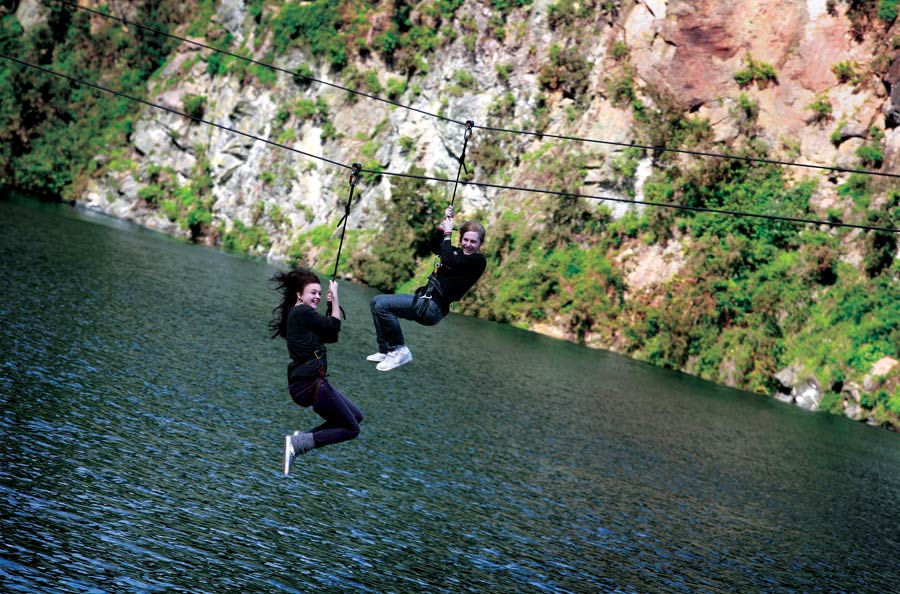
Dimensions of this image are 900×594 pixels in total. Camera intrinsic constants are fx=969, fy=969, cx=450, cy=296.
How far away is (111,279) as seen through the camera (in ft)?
143

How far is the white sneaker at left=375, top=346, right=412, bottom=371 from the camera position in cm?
1479

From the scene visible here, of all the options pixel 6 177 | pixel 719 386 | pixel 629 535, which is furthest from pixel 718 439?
pixel 6 177

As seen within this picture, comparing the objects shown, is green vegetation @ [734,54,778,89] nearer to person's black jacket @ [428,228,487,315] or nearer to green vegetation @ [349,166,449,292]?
green vegetation @ [349,166,449,292]

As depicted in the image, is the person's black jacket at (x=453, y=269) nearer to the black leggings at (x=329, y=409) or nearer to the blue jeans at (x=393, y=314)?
the blue jeans at (x=393, y=314)

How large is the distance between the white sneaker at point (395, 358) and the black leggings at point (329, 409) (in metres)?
0.88

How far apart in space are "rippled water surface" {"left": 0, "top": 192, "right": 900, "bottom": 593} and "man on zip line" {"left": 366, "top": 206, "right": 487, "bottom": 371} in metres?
4.11

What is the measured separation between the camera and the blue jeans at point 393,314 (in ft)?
48.3

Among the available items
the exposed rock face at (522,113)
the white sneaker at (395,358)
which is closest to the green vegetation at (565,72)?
the exposed rock face at (522,113)

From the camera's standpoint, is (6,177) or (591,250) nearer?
(591,250)

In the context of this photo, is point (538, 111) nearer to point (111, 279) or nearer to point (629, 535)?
point (111, 279)

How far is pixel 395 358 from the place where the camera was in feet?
48.9

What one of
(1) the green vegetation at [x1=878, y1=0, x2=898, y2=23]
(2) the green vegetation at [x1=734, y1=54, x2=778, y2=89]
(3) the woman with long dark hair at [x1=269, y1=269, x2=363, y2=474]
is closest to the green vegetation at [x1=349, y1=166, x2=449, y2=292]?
(2) the green vegetation at [x1=734, y1=54, x2=778, y2=89]

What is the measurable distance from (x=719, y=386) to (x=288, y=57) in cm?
5124

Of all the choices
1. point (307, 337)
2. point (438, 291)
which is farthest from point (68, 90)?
point (307, 337)
